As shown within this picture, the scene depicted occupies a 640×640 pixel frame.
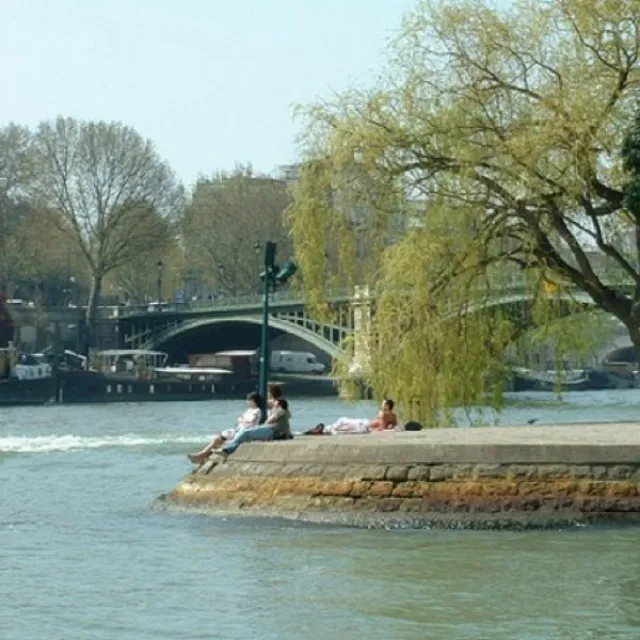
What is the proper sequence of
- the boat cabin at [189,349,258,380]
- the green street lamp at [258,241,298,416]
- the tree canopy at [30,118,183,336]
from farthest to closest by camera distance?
the tree canopy at [30,118,183,336] < the boat cabin at [189,349,258,380] < the green street lamp at [258,241,298,416]

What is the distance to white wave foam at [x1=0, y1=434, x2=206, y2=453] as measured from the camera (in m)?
45.3

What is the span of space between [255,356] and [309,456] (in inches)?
2886

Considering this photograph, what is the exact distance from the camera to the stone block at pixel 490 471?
72.3 feet

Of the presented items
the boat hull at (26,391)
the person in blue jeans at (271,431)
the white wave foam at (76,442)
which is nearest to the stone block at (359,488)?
the person in blue jeans at (271,431)

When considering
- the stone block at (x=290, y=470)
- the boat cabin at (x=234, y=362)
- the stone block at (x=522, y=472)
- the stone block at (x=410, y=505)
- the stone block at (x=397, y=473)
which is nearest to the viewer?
the stone block at (x=522, y=472)

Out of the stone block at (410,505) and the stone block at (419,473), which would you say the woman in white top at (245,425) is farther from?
the stone block at (410,505)

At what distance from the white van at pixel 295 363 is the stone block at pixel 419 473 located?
81.9 m

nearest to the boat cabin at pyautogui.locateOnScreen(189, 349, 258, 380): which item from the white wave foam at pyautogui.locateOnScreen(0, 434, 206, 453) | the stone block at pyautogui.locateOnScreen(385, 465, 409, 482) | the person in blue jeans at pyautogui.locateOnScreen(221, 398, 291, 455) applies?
the white wave foam at pyautogui.locateOnScreen(0, 434, 206, 453)

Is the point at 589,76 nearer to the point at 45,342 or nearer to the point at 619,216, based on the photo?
the point at 619,216

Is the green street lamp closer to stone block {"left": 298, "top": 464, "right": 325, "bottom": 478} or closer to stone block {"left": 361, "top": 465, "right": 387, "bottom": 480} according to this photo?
stone block {"left": 298, "top": 464, "right": 325, "bottom": 478}

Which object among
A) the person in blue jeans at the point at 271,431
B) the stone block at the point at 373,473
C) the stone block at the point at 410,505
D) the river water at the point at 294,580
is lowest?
the river water at the point at 294,580

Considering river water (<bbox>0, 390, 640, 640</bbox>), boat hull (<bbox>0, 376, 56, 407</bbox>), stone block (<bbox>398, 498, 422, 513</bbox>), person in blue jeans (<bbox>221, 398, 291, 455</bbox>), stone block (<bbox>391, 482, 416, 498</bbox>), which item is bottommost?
river water (<bbox>0, 390, 640, 640</bbox>)

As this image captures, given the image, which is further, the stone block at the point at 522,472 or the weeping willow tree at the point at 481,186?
the weeping willow tree at the point at 481,186

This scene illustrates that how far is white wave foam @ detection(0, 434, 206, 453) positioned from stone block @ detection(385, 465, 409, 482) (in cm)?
2243
